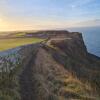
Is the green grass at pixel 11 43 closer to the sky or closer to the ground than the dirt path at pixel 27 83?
closer to the sky

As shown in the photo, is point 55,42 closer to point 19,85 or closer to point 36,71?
point 36,71

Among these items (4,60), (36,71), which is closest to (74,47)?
(36,71)

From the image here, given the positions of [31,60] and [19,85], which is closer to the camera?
[19,85]

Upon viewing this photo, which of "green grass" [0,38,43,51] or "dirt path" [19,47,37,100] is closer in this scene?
"dirt path" [19,47,37,100]

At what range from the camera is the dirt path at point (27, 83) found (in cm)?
1750

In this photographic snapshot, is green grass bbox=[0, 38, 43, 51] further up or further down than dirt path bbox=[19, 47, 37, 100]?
further up

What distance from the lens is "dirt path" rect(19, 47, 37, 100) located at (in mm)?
17495

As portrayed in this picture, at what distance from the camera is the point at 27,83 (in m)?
20.2

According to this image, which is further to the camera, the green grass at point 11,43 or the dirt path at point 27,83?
the green grass at point 11,43

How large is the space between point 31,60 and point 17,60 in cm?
534

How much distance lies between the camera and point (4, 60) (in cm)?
2150

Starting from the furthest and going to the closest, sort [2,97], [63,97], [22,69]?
1. [22,69]
2. [63,97]
3. [2,97]

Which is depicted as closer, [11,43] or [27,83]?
[27,83]

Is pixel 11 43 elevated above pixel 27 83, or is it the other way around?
pixel 11 43
